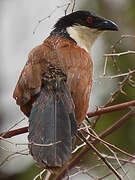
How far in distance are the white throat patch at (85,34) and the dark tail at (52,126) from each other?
80 cm

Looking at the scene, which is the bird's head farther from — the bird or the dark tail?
the dark tail

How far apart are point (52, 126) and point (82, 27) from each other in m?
1.27

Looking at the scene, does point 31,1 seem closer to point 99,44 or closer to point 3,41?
point 3,41

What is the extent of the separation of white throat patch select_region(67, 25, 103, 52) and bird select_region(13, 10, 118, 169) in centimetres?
23

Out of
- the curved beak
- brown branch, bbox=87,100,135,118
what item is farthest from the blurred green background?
brown branch, bbox=87,100,135,118

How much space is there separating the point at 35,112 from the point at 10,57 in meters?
2.99

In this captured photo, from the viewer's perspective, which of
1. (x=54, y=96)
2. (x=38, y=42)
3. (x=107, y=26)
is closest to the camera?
(x=54, y=96)

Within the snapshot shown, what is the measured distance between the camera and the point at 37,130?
3.07 m

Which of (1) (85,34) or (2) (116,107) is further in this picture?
(1) (85,34)

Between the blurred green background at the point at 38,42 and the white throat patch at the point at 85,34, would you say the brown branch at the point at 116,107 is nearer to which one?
the white throat patch at the point at 85,34

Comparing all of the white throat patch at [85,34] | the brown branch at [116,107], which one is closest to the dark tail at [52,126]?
the brown branch at [116,107]

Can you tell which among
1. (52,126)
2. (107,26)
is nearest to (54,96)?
(52,126)

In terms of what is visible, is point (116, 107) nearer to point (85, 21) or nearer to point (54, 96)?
point (54, 96)

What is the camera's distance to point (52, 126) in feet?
10.1
